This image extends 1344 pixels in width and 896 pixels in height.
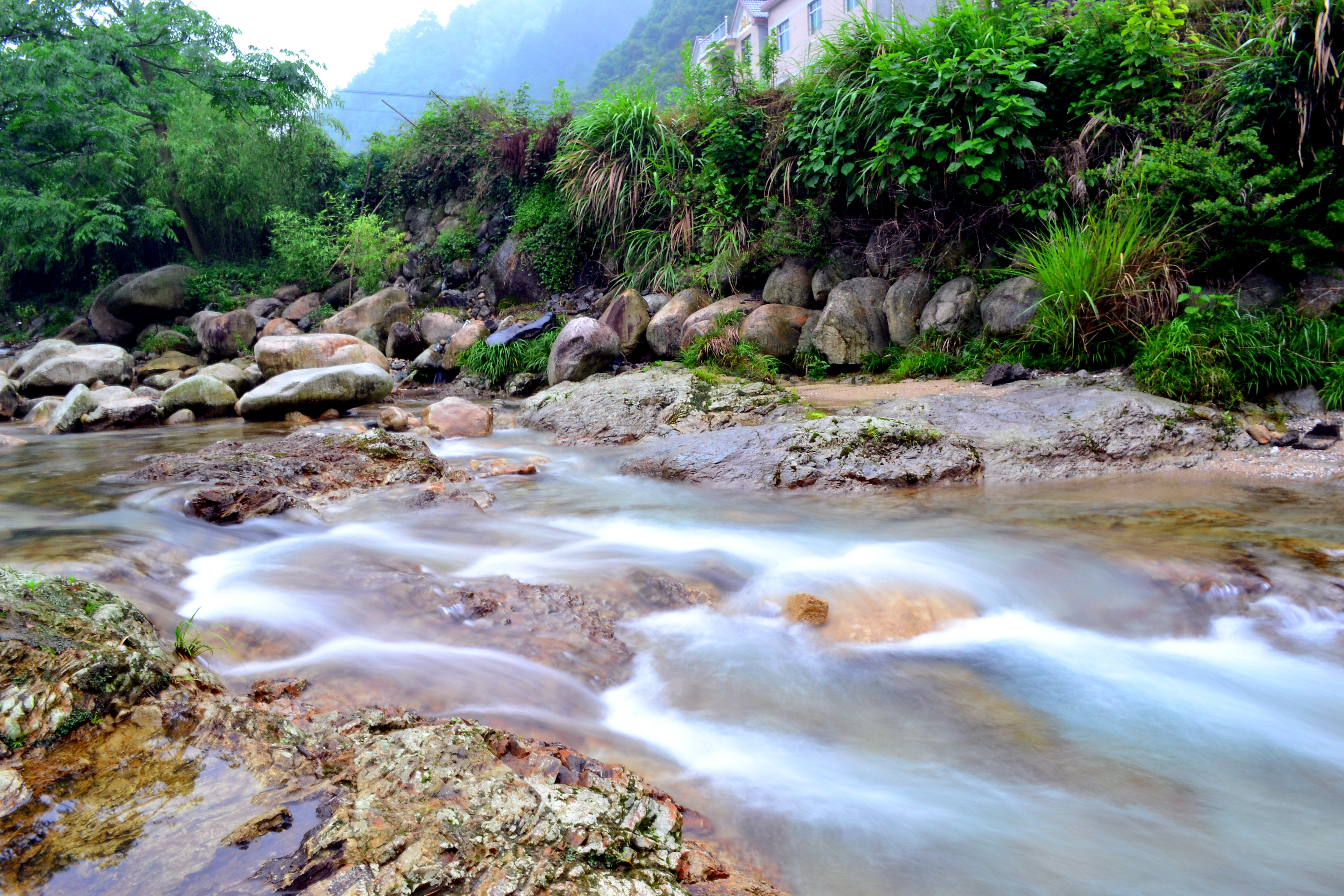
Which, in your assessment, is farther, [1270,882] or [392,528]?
[392,528]

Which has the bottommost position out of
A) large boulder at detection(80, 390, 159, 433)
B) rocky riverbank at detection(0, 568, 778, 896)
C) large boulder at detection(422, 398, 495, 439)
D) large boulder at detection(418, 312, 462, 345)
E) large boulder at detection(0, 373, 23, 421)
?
rocky riverbank at detection(0, 568, 778, 896)

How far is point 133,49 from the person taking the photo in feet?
53.7

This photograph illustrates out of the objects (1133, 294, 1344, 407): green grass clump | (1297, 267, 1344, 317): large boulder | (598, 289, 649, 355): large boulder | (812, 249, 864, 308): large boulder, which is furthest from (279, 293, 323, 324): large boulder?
(1297, 267, 1344, 317): large boulder

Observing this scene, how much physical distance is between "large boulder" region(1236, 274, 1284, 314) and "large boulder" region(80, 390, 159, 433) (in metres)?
10.3

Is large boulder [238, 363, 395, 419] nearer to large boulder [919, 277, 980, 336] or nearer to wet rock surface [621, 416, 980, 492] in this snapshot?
wet rock surface [621, 416, 980, 492]

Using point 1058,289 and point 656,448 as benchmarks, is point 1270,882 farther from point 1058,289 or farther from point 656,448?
point 1058,289

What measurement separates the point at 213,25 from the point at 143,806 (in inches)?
832

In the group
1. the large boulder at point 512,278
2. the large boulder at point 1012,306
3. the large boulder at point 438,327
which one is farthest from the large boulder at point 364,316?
the large boulder at point 1012,306

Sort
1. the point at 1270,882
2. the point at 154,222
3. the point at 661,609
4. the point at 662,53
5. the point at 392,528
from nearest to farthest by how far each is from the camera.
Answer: the point at 1270,882, the point at 661,609, the point at 392,528, the point at 154,222, the point at 662,53

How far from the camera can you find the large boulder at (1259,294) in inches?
235

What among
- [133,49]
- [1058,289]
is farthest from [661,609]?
[133,49]

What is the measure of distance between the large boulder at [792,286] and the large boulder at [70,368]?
374 inches

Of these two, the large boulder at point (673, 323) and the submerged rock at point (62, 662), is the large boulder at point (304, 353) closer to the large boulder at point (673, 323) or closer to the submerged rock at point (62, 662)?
the large boulder at point (673, 323)

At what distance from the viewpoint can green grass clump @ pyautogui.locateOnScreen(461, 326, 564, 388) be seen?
33.7ft
